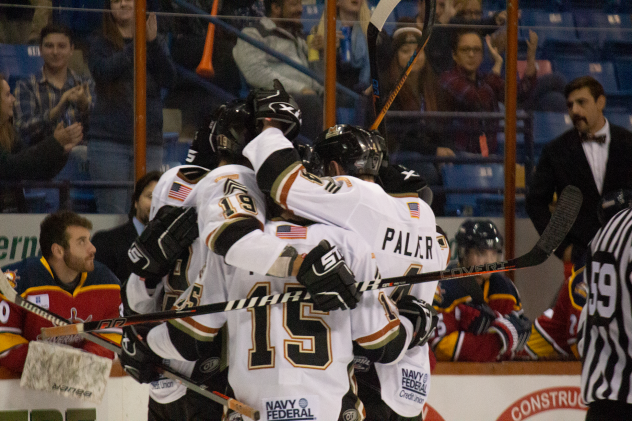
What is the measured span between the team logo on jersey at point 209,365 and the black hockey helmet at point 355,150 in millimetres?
643

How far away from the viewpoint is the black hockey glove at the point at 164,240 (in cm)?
209

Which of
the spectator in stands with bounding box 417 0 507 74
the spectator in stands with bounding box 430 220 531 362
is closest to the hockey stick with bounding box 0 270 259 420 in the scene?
the spectator in stands with bounding box 430 220 531 362

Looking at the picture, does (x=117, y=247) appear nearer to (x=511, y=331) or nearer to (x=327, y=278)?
(x=511, y=331)

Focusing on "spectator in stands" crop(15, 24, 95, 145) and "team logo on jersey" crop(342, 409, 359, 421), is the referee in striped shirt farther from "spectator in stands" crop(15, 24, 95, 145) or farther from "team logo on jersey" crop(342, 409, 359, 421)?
"spectator in stands" crop(15, 24, 95, 145)

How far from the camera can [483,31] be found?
4.28 meters

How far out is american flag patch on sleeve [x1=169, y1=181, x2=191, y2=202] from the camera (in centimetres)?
222

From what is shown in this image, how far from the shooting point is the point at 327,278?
1739 mm

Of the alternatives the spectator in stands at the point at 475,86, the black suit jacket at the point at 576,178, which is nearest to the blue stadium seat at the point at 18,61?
the spectator in stands at the point at 475,86

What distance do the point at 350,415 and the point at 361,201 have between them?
52 cm

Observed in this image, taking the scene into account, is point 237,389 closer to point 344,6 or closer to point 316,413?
point 316,413

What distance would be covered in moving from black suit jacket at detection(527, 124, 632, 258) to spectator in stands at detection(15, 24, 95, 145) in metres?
2.38

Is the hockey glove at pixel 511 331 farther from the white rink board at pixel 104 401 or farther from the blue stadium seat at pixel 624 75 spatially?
the blue stadium seat at pixel 624 75

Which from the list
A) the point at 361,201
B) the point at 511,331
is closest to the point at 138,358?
the point at 361,201

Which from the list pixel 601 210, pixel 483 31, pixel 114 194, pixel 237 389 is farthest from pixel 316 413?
pixel 483 31
